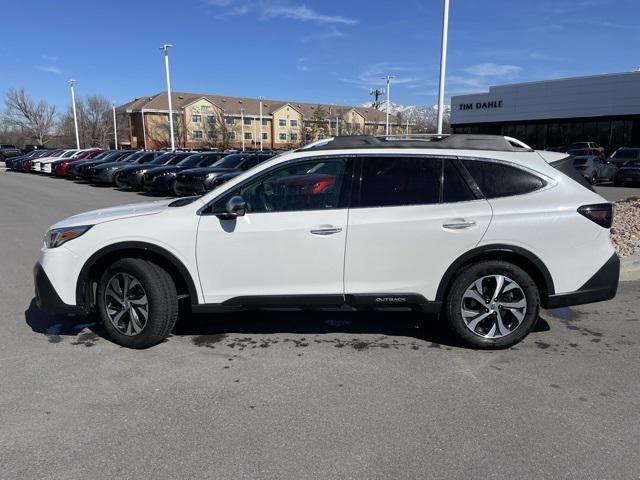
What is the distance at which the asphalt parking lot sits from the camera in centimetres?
278

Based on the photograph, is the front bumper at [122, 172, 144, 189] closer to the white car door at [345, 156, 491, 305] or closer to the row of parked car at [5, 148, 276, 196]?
the row of parked car at [5, 148, 276, 196]

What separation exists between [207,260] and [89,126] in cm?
10495

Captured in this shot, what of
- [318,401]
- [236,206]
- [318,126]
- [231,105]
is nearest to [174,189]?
[236,206]

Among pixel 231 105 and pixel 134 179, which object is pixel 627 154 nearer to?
pixel 134 179

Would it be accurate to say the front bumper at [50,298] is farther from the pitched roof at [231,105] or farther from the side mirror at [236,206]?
the pitched roof at [231,105]

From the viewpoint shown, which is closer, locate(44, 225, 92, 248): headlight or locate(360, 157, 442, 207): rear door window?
locate(360, 157, 442, 207): rear door window

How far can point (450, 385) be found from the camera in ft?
12.0

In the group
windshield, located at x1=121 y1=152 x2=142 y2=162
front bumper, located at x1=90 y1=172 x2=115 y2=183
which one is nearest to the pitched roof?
windshield, located at x1=121 y1=152 x2=142 y2=162

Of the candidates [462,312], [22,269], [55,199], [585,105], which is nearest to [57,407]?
[462,312]

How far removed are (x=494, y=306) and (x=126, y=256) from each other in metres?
3.24

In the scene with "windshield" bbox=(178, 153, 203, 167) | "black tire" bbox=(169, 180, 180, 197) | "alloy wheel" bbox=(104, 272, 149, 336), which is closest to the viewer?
"alloy wheel" bbox=(104, 272, 149, 336)

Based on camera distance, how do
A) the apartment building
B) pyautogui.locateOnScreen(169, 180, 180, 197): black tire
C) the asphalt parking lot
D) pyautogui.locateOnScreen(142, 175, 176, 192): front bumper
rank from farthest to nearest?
the apartment building → pyautogui.locateOnScreen(142, 175, 176, 192): front bumper → pyautogui.locateOnScreen(169, 180, 180, 197): black tire → the asphalt parking lot

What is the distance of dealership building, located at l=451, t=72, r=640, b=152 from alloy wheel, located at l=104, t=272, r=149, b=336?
43.6 m

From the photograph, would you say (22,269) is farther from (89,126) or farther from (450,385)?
(89,126)
